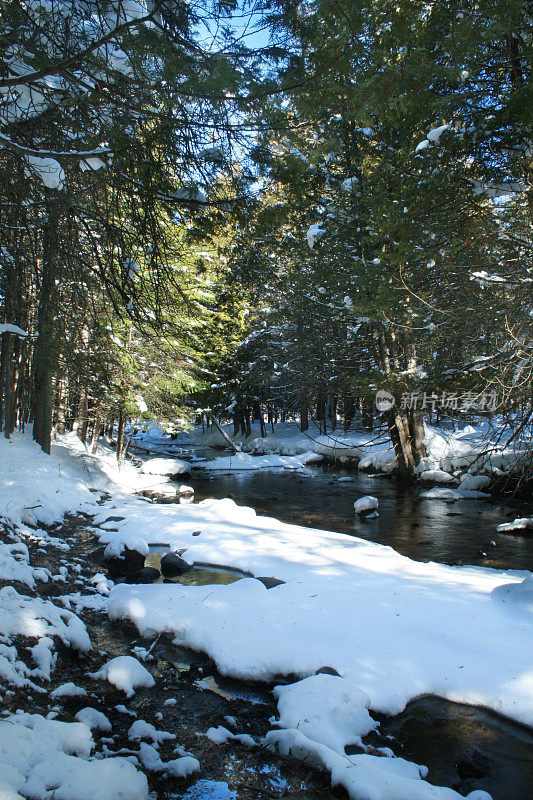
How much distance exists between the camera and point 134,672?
399cm

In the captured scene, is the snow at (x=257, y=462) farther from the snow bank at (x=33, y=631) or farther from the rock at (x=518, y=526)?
the snow bank at (x=33, y=631)

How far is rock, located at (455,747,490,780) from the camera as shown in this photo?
10.7ft

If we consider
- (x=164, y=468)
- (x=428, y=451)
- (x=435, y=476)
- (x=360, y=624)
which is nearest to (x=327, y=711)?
(x=360, y=624)

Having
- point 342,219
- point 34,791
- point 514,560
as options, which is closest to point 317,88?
point 34,791

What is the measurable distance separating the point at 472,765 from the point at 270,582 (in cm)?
330

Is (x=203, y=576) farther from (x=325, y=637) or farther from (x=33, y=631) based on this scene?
(x=33, y=631)

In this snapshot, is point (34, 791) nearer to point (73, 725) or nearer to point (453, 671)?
point (73, 725)

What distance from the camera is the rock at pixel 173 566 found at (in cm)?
709

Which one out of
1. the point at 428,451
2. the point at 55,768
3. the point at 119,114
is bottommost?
the point at 55,768

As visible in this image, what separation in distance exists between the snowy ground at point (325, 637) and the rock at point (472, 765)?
0.35 m

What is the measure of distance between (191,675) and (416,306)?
7133mm

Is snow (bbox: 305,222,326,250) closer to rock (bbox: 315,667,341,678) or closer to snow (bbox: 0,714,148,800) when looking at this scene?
rock (bbox: 315,667,341,678)

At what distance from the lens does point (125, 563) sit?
276 inches

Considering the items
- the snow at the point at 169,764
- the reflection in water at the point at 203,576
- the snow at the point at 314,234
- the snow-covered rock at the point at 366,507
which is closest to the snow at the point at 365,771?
the snow at the point at 169,764
